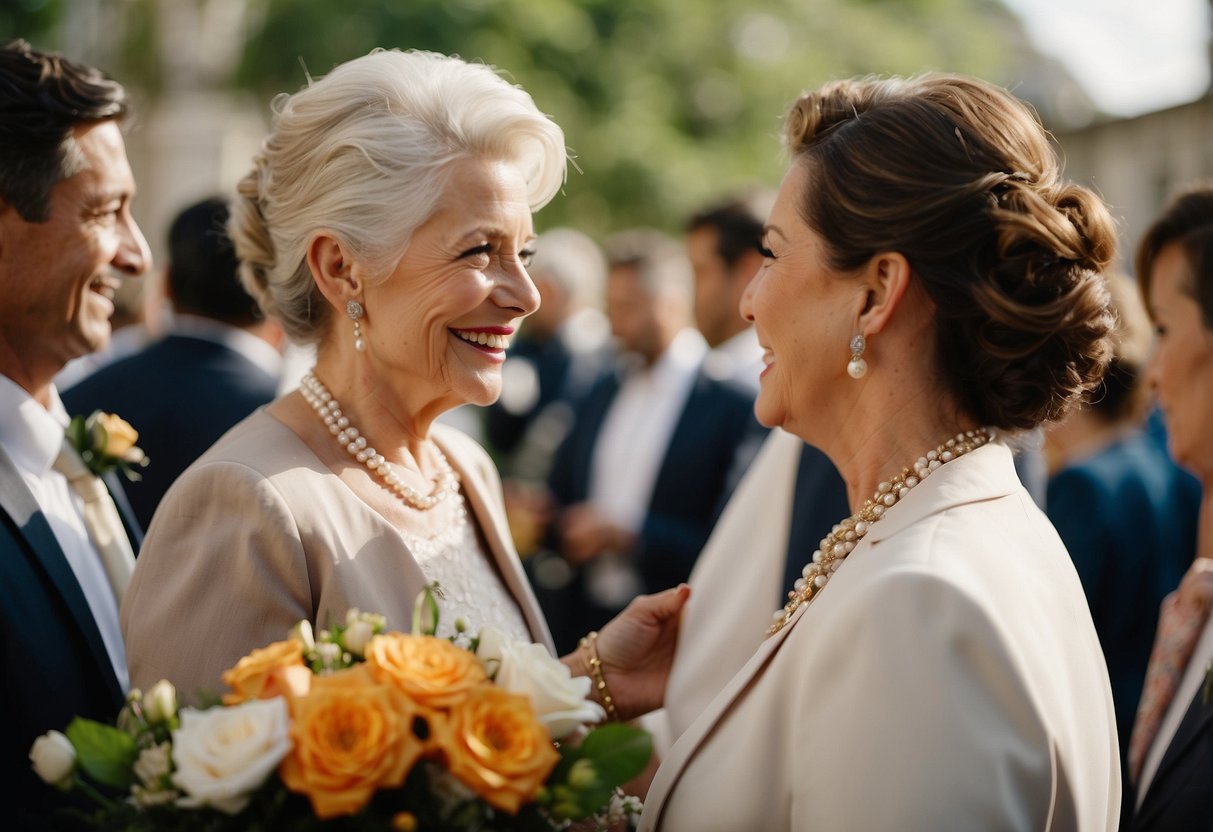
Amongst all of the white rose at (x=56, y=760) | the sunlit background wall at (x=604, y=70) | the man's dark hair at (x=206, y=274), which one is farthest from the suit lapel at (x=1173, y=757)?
the sunlit background wall at (x=604, y=70)

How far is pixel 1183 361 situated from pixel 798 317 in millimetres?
1744

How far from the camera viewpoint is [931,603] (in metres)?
2.19

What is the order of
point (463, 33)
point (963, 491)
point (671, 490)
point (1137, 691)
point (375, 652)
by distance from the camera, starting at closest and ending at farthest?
→ 1. point (375, 652)
2. point (963, 491)
3. point (1137, 691)
4. point (671, 490)
5. point (463, 33)

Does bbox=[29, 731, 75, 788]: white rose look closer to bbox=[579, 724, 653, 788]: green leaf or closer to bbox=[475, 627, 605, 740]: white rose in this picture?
bbox=[475, 627, 605, 740]: white rose

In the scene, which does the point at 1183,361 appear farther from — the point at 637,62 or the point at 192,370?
the point at 637,62

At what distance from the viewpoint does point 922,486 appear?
255 cm

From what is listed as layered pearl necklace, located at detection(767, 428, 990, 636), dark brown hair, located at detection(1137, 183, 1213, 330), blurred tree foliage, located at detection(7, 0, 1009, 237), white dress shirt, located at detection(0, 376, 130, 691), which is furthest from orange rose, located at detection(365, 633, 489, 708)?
blurred tree foliage, located at detection(7, 0, 1009, 237)

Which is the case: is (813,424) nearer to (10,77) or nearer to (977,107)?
(977,107)

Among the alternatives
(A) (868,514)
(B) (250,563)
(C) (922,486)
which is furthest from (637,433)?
(B) (250,563)

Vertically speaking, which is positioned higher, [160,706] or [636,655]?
[160,706]

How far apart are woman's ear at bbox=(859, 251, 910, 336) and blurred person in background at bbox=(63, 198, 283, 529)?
261 cm

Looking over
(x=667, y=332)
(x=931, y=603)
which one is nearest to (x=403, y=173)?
(x=931, y=603)

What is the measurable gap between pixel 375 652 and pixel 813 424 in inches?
49.7

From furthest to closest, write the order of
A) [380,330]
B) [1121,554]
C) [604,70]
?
[604,70], [1121,554], [380,330]
